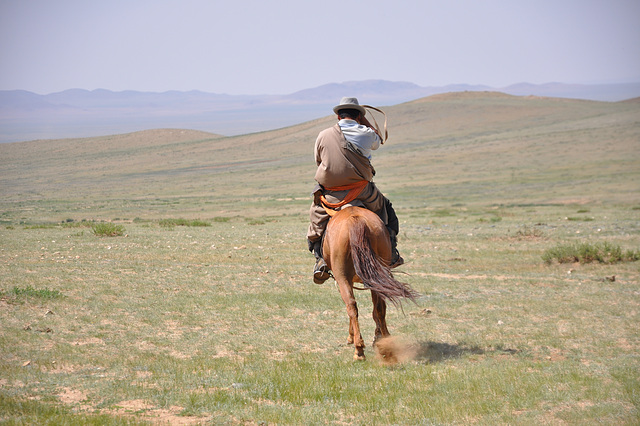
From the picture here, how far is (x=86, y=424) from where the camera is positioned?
4805mm

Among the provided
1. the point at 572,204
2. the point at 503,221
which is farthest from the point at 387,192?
the point at 503,221

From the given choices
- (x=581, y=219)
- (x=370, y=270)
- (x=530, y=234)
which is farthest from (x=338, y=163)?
(x=581, y=219)

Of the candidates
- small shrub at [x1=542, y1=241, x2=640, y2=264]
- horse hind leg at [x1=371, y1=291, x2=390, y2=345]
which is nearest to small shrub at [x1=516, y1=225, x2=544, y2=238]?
small shrub at [x1=542, y1=241, x2=640, y2=264]

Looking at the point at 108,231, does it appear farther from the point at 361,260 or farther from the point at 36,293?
the point at 361,260

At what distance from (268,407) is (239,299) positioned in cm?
495

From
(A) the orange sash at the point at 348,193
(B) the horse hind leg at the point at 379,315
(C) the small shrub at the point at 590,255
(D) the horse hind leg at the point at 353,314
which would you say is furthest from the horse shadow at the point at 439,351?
(C) the small shrub at the point at 590,255

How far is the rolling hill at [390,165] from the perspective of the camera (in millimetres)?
38375

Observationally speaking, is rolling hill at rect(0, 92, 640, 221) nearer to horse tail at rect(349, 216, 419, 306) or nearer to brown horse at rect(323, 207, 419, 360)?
brown horse at rect(323, 207, 419, 360)

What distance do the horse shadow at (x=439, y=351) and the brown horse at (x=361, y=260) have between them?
0.58 meters

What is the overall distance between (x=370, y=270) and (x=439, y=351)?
1.63 meters

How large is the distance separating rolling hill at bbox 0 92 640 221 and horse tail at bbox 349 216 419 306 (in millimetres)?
26471

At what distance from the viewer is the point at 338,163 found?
779 centimetres

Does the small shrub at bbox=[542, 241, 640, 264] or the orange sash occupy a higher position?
the orange sash

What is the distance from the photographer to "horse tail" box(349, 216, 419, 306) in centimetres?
701
